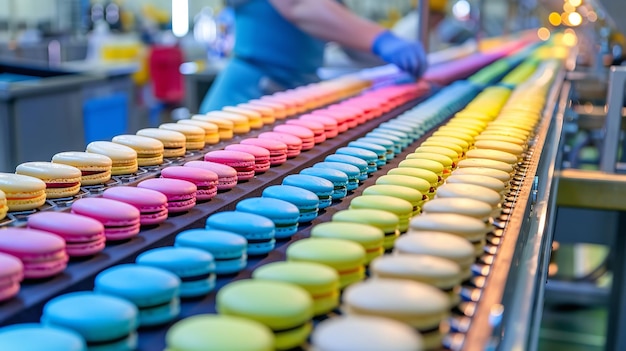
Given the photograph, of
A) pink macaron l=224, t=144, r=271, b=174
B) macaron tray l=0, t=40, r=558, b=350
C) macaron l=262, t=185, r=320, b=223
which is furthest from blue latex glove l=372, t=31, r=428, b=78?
macaron l=262, t=185, r=320, b=223

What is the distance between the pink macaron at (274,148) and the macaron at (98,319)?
27.6 inches

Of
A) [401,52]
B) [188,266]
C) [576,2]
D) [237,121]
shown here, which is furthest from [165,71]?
[188,266]

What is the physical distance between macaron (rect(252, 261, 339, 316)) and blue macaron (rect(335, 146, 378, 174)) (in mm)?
614

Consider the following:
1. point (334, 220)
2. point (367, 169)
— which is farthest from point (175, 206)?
point (367, 169)

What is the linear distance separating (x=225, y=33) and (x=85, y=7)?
2648 mm

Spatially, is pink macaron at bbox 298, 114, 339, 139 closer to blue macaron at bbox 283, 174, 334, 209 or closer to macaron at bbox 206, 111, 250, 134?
macaron at bbox 206, 111, 250, 134

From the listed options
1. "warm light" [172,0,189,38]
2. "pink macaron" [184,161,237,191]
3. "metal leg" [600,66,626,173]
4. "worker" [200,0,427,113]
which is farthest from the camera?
"warm light" [172,0,189,38]

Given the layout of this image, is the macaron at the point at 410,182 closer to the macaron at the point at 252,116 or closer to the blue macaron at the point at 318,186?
the blue macaron at the point at 318,186

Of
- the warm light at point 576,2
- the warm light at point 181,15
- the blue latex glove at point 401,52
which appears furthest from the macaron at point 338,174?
the warm light at point 181,15

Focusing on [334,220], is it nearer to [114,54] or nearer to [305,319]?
[305,319]

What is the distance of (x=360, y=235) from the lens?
0.88 metres

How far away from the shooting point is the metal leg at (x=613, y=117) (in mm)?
2127

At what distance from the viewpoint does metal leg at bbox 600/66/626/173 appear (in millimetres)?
2127

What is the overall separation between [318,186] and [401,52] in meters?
1.57
